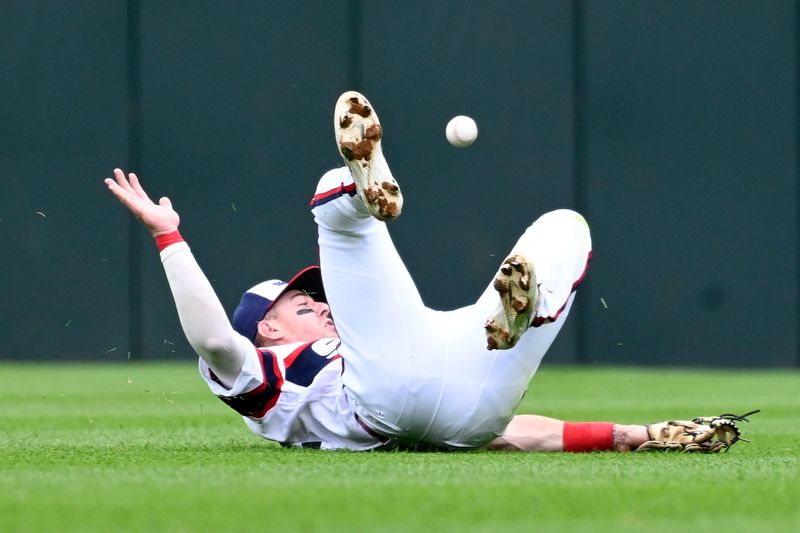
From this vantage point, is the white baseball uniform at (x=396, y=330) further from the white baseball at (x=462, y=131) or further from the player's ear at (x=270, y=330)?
the white baseball at (x=462, y=131)

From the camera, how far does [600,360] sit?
927cm

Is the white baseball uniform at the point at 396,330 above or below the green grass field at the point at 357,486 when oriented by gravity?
above

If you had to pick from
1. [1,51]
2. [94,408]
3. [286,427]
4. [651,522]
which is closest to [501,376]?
[286,427]

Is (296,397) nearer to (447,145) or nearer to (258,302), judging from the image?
(258,302)

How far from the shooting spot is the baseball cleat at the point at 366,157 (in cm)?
314

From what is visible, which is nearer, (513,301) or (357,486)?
(357,486)

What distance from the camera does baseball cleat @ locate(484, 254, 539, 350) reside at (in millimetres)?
3057

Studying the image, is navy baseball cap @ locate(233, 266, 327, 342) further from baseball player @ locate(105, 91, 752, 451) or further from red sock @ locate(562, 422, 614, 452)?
red sock @ locate(562, 422, 614, 452)

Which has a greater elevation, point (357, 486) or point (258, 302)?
point (258, 302)

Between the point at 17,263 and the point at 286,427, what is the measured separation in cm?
570

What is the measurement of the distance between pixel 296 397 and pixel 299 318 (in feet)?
1.17

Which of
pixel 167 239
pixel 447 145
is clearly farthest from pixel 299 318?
pixel 447 145

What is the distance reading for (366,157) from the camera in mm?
3182

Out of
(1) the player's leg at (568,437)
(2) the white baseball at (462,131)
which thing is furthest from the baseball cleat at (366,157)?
(1) the player's leg at (568,437)
